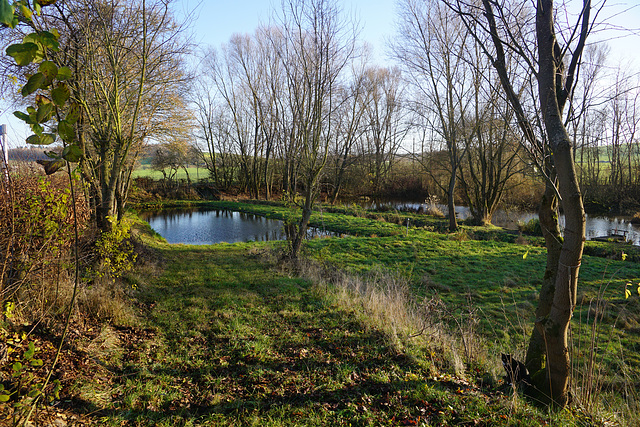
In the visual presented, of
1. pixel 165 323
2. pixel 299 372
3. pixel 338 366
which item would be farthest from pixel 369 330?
pixel 165 323

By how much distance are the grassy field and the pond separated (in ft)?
23.8

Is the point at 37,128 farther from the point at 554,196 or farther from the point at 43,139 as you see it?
the point at 554,196

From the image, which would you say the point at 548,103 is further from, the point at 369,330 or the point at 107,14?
the point at 107,14

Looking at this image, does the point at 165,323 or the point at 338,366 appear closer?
the point at 338,366

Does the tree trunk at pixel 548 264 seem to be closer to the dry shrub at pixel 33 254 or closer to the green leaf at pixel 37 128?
the green leaf at pixel 37 128

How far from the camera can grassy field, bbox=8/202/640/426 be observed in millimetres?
2871

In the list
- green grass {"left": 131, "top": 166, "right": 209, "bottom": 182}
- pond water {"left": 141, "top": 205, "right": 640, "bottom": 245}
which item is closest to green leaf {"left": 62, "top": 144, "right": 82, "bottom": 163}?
pond water {"left": 141, "top": 205, "right": 640, "bottom": 245}

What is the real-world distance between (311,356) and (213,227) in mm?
16445

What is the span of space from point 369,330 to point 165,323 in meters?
2.81

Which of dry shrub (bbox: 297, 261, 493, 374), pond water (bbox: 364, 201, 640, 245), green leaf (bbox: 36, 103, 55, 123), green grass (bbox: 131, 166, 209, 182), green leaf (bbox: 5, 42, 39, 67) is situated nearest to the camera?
green leaf (bbox: 5, 42, 39, 67)

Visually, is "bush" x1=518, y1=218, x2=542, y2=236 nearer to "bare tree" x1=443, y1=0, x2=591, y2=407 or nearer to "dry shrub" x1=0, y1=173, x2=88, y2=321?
"bare tree" x1=443, y1=0, x2=591, y2=407

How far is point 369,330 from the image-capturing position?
181 inches

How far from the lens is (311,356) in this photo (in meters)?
3.89

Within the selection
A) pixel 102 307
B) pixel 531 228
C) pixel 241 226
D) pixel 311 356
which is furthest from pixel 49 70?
pixel 241 226
